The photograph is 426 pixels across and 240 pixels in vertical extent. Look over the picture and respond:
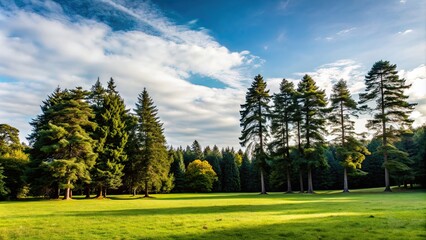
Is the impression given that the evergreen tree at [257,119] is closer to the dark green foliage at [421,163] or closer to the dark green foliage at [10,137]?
the dark green foliage at [421,163]

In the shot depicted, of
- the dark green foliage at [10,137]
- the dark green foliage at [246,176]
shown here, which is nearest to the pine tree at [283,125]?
the dark green foliage at [246,176]

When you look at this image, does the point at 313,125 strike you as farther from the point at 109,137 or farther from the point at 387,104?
the point at 109,137

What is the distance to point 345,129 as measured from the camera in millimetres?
45031

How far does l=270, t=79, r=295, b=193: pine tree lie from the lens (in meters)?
48.7

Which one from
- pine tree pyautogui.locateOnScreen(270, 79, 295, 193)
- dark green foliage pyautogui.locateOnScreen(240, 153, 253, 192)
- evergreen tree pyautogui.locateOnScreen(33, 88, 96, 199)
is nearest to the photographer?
evergreen tree pyautogui.locateOnScreen(33, 88, 96, 199)

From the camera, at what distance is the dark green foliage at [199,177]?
83.8 m

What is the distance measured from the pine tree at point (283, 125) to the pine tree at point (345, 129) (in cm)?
629

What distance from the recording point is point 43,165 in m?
39.0

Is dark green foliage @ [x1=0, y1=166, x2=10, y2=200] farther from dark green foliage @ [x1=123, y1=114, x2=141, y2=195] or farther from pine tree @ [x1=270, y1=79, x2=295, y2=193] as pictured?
pine tree @ [x1=270, y1=79, x2=295, y2=193]

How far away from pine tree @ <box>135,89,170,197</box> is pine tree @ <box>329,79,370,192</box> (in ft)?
93.4

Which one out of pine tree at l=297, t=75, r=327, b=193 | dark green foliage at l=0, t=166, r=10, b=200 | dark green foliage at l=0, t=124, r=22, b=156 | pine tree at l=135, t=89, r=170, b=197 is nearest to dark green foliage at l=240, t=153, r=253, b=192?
pine tree at l=135, t=89, r=170, b=197

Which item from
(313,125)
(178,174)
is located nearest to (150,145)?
(313,125)

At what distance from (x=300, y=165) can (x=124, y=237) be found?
39947 mm

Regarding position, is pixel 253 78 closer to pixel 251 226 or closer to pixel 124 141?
pixel 124 141
